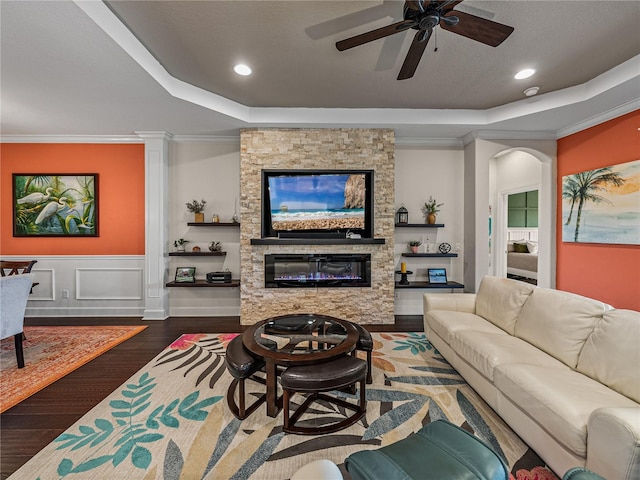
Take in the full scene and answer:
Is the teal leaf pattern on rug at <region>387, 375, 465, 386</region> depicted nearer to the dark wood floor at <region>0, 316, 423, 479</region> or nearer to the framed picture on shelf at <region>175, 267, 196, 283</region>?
the dark wood floor at <region>0, 316, 423, 479</region>

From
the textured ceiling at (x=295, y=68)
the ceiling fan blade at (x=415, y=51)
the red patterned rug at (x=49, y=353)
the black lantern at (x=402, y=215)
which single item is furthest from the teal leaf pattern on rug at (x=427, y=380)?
the red patterned rug at (x=49, y=353)

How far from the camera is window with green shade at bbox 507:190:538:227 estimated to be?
8.10 metres

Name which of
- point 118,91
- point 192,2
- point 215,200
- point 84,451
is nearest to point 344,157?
point 215,200

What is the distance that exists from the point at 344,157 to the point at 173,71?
2293mm

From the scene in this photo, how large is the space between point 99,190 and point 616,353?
20.3ft

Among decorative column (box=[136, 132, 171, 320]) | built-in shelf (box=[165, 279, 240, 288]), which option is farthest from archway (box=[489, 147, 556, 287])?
decorative column (box=[136, 132, 171, 320])

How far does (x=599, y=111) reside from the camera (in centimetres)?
356

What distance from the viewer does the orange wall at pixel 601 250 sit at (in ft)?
10.9

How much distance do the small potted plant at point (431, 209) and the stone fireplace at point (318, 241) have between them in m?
0.78

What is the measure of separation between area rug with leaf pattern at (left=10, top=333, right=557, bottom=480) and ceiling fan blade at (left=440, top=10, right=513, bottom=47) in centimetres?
268

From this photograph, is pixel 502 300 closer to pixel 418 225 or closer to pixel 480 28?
pixel 418 225

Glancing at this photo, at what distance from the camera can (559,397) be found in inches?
60.8

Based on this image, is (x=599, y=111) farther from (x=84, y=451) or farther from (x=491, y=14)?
(x=84, y=451)

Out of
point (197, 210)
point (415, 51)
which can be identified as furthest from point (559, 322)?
point (197, 210)
